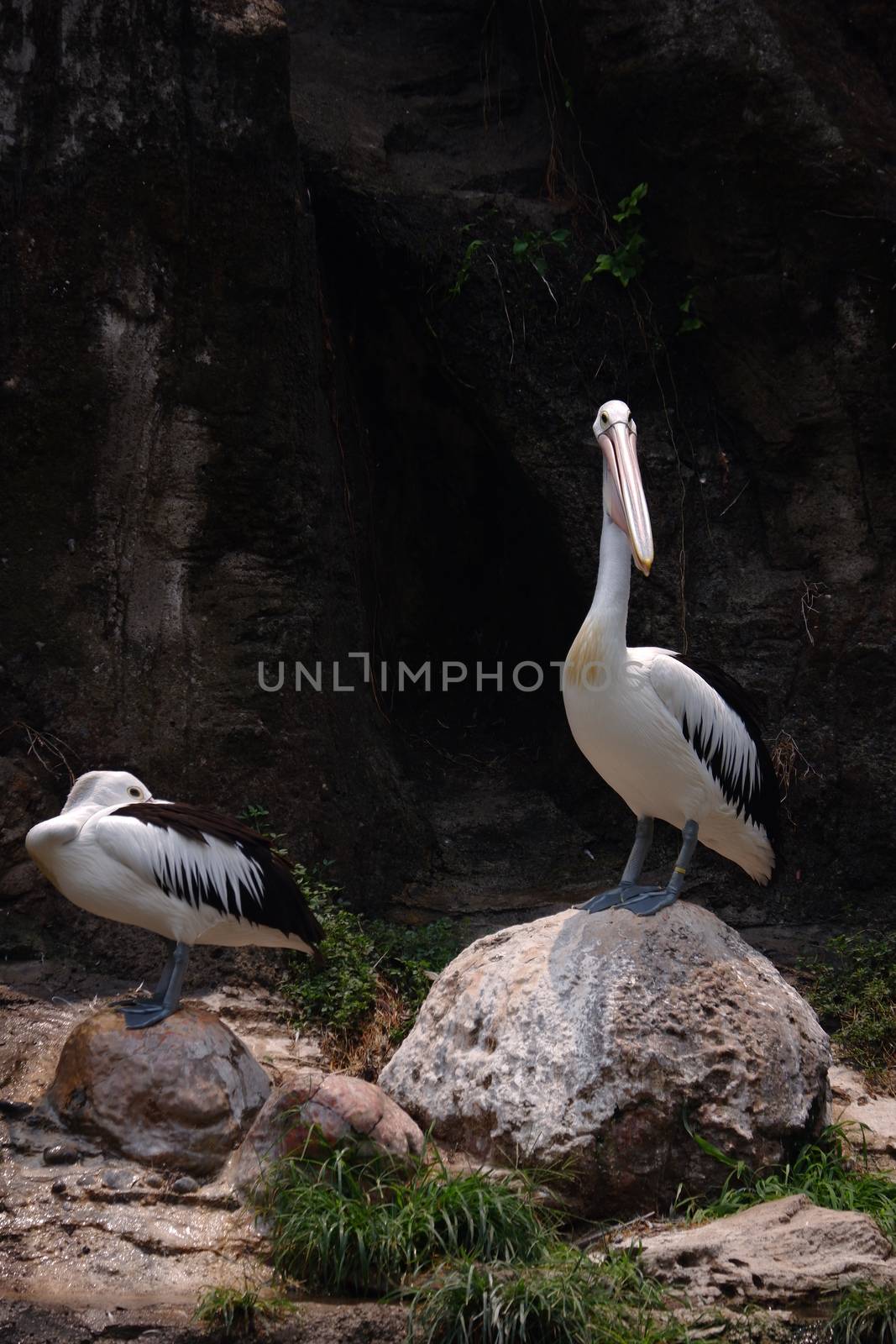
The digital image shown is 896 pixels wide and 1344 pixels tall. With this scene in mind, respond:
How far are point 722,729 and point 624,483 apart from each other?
1.03 m

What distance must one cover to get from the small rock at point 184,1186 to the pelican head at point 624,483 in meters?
2.59

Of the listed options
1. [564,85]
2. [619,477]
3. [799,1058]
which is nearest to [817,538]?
[619,477]

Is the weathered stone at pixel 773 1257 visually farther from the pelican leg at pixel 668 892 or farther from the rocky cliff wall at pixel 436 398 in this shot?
the rocky cliff wall at pixel 436 398

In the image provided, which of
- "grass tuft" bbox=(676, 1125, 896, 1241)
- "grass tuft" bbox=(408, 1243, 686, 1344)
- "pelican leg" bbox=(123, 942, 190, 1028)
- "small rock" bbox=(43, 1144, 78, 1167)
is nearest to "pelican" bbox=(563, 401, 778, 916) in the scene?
"grass tuft" bbox=(676, 1125, 896, 1241)

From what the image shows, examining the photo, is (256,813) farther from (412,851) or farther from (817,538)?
(817,538)

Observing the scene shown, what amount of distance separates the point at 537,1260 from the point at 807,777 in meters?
3.79

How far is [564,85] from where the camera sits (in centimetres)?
744

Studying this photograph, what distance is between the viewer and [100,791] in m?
4.84

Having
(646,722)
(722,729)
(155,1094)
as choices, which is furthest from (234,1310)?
(722,729)

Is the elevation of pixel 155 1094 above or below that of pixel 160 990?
below

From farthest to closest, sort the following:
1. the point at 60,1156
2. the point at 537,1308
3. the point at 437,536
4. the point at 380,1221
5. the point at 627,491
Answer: the point at 437,536 < the point at 627,491 < the point at 60,1156 < the point at 380,1221 < the point at 537,1308

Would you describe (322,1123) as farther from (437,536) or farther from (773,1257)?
(437,536)

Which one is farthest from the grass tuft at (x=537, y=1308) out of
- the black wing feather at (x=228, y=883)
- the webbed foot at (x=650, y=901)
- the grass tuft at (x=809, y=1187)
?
the black wing feather at (x=228, y=883)

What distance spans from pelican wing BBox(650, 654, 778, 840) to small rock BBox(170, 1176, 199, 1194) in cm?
231
